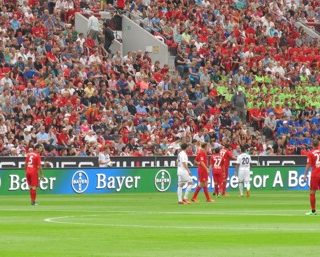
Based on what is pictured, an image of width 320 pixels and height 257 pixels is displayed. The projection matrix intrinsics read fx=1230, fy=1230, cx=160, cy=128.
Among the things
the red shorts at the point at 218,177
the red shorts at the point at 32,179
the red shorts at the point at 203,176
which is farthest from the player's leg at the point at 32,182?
the red shorts at the point at 218,177

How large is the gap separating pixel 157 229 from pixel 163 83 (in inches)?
1212

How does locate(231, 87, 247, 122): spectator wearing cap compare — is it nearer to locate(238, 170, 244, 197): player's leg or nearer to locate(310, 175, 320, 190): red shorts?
locate(238, 170, 244, 197): player's leg

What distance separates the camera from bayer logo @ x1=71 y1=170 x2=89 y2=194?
5109 centimetres

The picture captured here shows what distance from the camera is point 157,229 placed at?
2728cm

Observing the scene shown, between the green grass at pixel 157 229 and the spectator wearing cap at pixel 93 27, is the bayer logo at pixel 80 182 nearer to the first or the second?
the green grass at pixel 157 229

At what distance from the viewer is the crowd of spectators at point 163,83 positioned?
171ft

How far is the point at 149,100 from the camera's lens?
5666cm

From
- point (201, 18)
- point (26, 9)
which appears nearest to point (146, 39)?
point (201, 18)

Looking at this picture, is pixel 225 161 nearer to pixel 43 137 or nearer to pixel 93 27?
pixel 43 137

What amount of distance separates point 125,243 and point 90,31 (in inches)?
1438

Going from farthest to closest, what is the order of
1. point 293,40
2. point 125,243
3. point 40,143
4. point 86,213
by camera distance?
point 293,40
point 40,143
point 86,213
point 125,243

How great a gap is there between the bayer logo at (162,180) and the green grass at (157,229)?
871 centimetres

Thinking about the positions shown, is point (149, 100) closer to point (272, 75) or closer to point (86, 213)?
point (272, 75)

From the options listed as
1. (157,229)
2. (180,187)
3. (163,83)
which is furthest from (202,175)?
(157,229)
